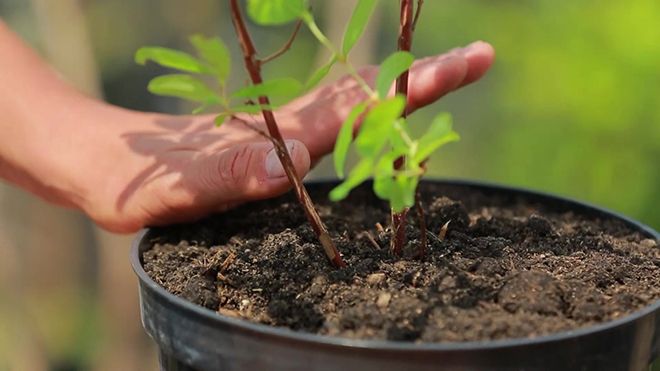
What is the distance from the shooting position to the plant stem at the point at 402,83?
27.5 inches

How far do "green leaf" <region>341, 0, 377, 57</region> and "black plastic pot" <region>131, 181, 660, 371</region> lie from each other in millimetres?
229

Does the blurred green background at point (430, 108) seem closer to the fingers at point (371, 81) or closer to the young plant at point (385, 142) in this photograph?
the fingers at point (371, 81)

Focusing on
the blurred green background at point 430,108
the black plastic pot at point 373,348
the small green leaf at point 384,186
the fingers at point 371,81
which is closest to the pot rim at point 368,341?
the black plastic pot at point 373,348

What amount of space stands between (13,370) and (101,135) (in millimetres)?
1323

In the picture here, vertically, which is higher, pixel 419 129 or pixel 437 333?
pixel 437 333

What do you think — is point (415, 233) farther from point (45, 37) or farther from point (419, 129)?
point (45, 37)

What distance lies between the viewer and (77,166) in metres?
1.02

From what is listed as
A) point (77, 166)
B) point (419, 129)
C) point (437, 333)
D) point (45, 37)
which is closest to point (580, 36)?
point (419, 129)

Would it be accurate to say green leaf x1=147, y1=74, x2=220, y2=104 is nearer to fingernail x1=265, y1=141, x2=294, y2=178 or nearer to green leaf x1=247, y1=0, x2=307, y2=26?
green leaf x1=247, y1=0, x2=307, y2=26

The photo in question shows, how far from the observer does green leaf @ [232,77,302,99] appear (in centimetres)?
56


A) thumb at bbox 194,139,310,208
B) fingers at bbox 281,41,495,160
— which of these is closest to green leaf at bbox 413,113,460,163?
thumb at bbox 194,139,310,208

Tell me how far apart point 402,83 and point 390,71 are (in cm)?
16

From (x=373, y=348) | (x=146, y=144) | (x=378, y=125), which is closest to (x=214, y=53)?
(x=378, y=125)

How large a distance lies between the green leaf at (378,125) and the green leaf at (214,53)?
13 centimetres
